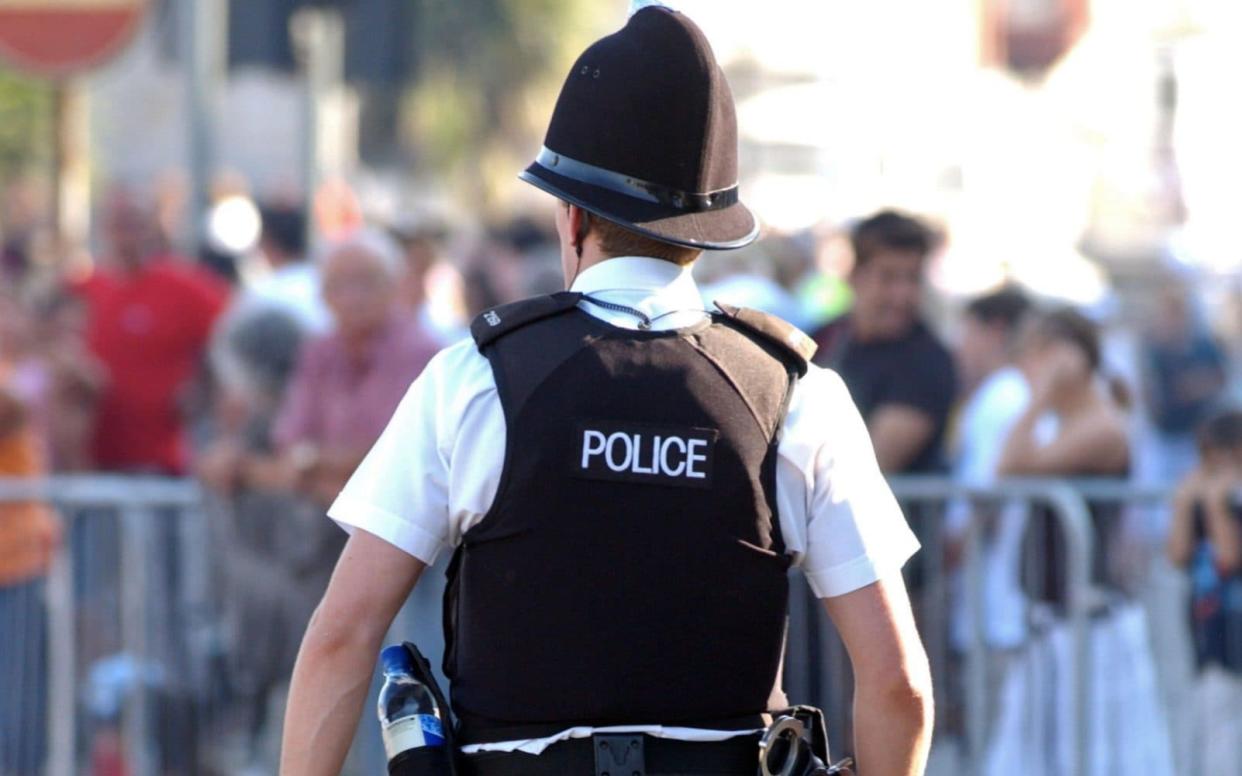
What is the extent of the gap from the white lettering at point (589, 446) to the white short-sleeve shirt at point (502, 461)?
0.35ft

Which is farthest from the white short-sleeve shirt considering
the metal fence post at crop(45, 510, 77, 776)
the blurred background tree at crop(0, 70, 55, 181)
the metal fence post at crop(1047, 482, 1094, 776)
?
the blurred background tree at crop(0, 70, 55, 181)

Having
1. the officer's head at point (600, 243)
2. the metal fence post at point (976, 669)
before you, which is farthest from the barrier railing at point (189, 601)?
the officer's head at point (600, 243)

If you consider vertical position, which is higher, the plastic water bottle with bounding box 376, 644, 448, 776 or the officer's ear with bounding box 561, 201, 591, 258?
the officer's ear with bounding box 561, 201, 591, 258

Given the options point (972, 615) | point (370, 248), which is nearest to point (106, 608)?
point (370, 248)

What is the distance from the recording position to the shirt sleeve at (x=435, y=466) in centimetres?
277

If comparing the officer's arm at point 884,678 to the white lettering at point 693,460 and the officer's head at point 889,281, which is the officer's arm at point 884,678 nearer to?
the white lettering at point 693,460

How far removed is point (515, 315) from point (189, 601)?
13.5ft

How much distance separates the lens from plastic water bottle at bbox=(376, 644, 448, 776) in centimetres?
279

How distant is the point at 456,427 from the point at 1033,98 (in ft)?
91.2

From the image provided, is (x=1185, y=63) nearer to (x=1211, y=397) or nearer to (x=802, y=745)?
(x=1211, y=397)

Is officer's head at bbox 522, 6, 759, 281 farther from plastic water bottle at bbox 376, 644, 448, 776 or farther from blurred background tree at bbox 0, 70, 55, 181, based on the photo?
blurred background tree at bbox 0, 70, 55, 181

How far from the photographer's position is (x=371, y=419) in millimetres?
6531

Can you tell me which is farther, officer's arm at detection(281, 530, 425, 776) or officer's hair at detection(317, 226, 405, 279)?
officer's hair at detection(317, 226, 405, 279)

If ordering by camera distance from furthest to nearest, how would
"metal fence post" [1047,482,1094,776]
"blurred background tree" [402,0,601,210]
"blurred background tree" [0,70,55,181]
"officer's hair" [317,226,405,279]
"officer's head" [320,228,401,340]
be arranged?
1. "blurred background tree" [402,0,601,210]
2. "blurred background tree" [0,70,55,181]
3. "officer's hair" [317,226,405,279]
4. "officer's head" [320,228,401,340]
5. "metal fence post" [1047,482,1094,776]
